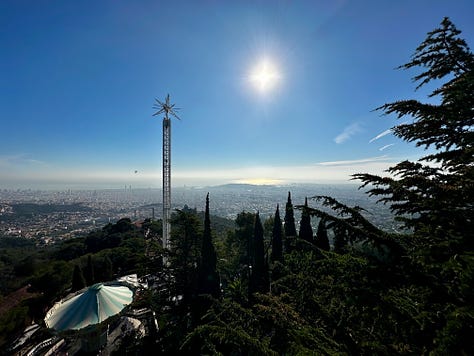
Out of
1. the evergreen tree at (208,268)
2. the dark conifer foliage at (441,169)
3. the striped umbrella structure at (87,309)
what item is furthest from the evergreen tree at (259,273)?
the dark conifer foliage at (441,169)

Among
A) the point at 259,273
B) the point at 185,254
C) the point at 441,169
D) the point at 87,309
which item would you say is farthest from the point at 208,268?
the point at 441,169

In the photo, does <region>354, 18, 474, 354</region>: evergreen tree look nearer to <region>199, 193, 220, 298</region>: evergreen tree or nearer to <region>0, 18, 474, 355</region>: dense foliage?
<region>0, 18, 474, 355</region>: dense foliage

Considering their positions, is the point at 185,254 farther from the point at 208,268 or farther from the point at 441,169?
the point at 441,169

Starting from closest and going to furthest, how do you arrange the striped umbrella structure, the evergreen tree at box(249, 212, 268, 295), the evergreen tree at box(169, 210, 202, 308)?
the striped umbrella structure
the evergreen tree at box(169, 210, 202, 308)
the evergreen tree at box(249, 212, 268, 295)

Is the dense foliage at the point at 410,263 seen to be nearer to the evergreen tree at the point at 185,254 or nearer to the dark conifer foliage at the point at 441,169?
the dark conifer foliage at the point at 441,169

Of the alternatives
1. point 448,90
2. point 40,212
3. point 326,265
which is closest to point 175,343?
point 326,265

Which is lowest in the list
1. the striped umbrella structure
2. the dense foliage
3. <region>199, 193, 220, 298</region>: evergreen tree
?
the striped umbrella structure

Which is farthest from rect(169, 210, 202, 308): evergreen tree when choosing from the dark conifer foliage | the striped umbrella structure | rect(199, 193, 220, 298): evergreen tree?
the dark conifer foliage
